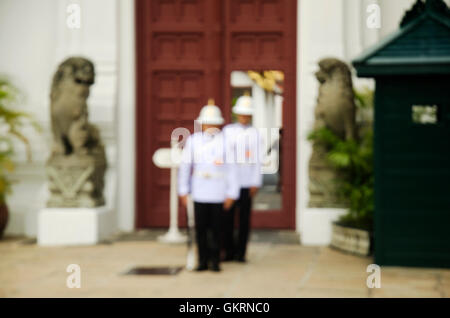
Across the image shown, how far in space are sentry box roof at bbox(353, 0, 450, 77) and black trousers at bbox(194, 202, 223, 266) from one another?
217 cm

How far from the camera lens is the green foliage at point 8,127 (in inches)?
429

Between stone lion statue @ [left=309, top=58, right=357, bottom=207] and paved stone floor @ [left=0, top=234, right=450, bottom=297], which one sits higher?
stone lion statue @ [left=309, top=58, right=357, bottom=207]

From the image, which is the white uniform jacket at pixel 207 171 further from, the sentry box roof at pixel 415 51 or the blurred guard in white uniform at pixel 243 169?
the sentry box roof at pixel 415 51

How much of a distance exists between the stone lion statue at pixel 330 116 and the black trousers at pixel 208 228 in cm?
247

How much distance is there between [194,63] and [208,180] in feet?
12.8

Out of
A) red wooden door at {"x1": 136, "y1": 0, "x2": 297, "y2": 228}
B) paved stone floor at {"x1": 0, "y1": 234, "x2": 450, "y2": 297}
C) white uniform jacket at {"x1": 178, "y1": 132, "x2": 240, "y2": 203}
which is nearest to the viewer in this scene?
paved stone floor at {"x1": 0, "y1": 234, "x2": 450, "y2": 297}

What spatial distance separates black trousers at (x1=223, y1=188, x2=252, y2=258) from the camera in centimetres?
901

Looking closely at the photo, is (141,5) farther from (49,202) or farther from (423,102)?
(423,102)

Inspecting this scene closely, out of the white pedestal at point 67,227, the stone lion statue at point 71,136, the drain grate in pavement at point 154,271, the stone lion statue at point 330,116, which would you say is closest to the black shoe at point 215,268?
the drain grate in pavement at point 154,271

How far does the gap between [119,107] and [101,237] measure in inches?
84.9

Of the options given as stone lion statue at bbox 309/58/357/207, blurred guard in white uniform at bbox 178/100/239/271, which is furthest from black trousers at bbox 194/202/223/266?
stone lion statue at bbox 309/58/357/207

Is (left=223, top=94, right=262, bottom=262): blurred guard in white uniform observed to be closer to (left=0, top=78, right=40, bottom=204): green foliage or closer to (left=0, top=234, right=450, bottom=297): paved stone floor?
(left=0, top=234, right=450, bottom=297): paved stone floor

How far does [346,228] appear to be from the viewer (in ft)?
31.8

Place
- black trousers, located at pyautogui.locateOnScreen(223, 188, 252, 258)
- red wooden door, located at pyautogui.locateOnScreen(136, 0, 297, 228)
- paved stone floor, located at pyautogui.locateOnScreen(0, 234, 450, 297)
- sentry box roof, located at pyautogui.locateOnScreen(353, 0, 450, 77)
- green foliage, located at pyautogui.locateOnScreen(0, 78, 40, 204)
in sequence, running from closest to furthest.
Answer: paved stone floor, located at pyautogui.locateOnScreen(0, 234, 450, 297), sentry box roof, located at pyautogui.locateOnScreen(353, 0, 450, 77), black trousers, located at pyautogui.locateOnScreen(223, 188, 252, 258), green foliage, located at pyautogui.locateOnScreen(0, 78, 40, 204), red wooden door, located at pyautogui.locateOnScreen(136, 0, 297, 228)
